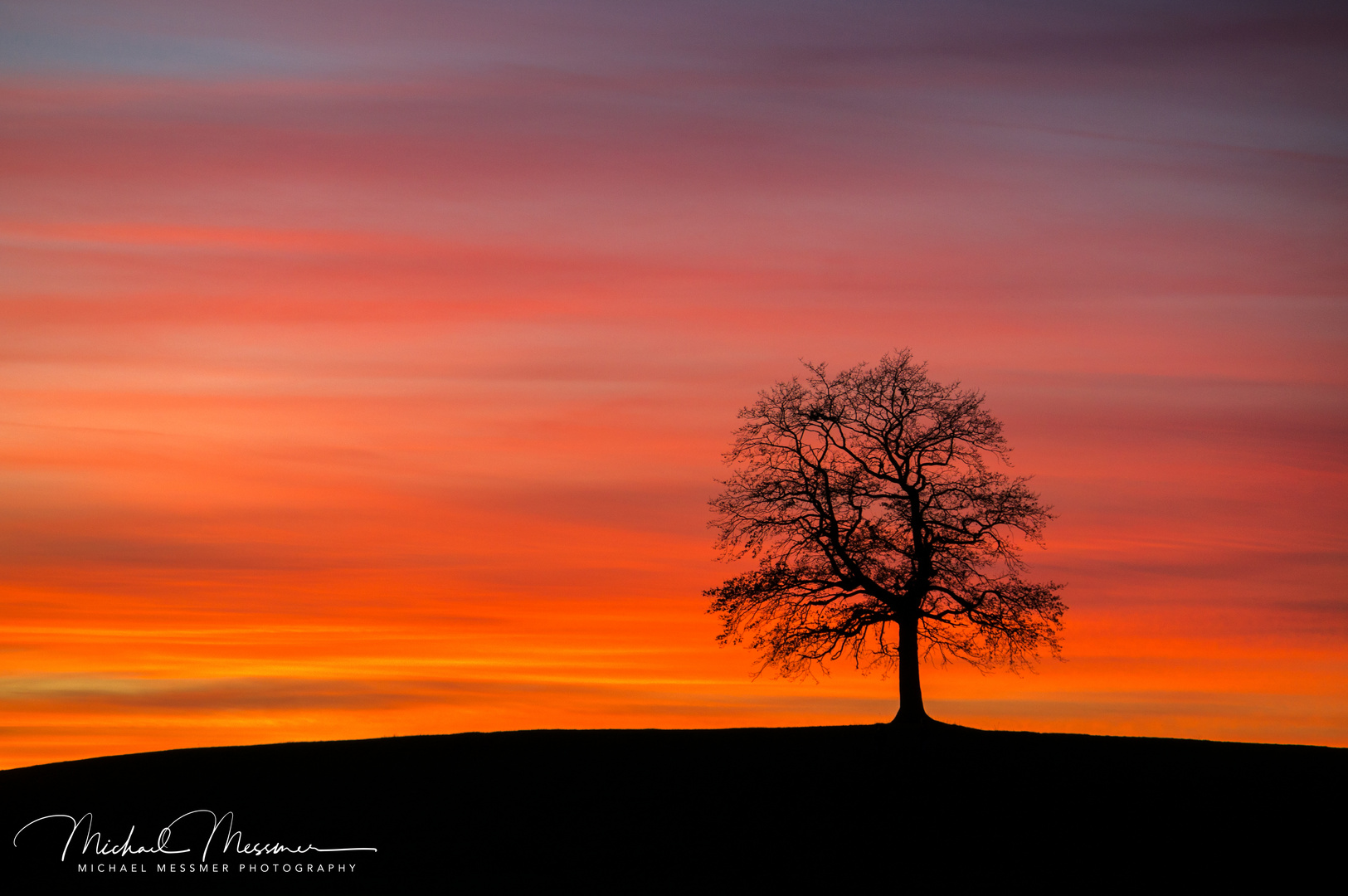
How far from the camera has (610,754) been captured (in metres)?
37.9

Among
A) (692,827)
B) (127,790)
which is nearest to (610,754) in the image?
(692,827)

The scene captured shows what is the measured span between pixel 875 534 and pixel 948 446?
3.46 meters

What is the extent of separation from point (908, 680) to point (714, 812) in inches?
356

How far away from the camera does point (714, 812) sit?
101ft

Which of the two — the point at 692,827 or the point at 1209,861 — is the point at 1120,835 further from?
the point at 692,827

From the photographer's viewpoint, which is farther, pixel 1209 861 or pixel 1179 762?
pixel 1179 762

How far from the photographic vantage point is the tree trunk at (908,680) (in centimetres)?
3709
